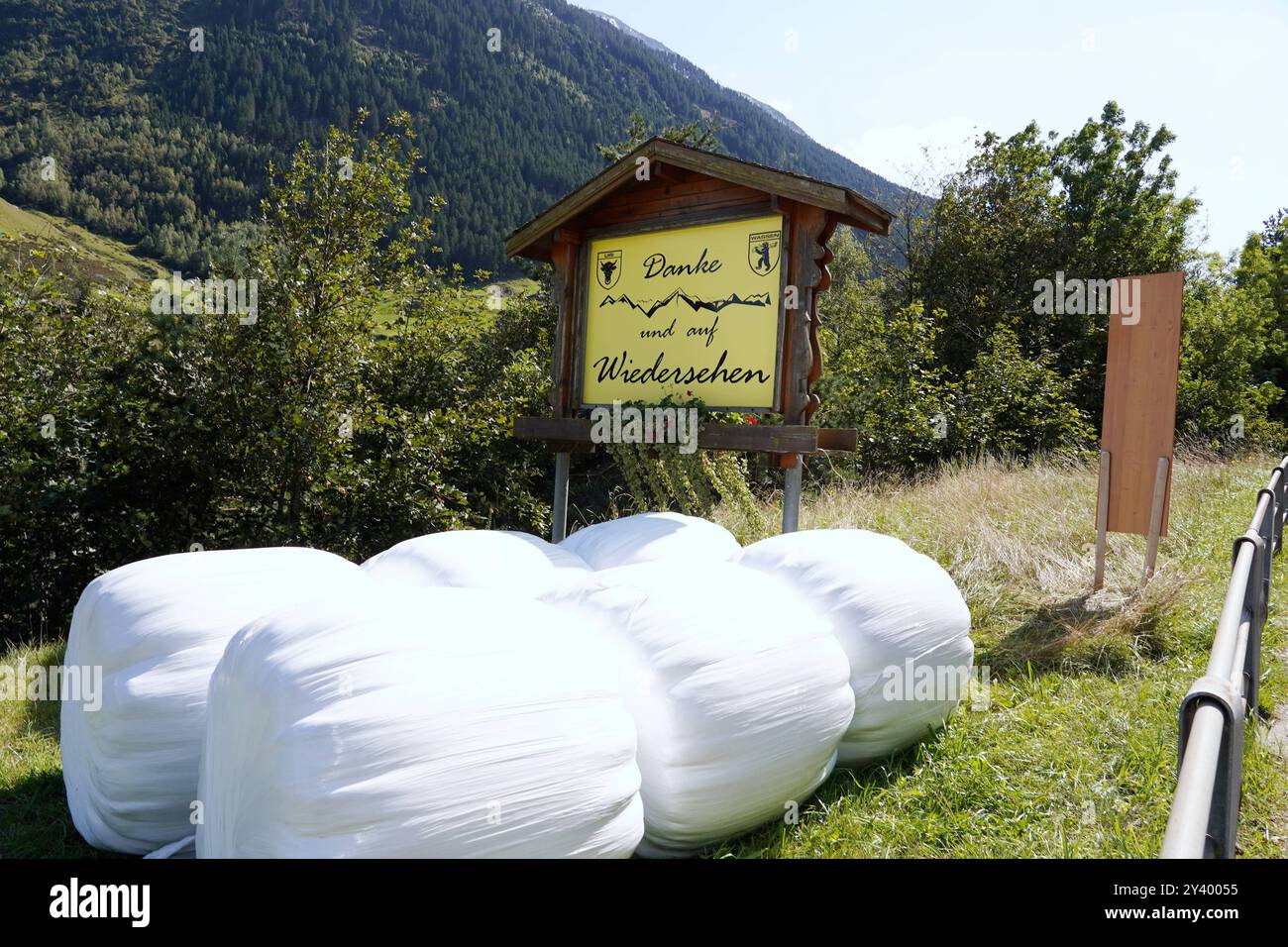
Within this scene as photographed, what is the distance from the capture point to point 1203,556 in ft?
20.9

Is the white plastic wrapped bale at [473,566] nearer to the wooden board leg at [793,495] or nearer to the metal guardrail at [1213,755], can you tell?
the wooden board leg at [793,495]

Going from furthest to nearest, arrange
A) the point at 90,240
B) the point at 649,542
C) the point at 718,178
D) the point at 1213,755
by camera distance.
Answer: the point at 90,240, the point at 718,178, the point at 649,542, the point at 1213,755

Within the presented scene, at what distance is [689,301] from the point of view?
618cm

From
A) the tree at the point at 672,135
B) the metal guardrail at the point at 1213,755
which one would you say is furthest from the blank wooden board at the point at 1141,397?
the tree at the point at 672,135

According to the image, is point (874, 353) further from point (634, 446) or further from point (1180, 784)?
point (1180, 784)

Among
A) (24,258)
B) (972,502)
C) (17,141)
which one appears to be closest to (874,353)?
(972,502)

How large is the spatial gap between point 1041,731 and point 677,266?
411cm

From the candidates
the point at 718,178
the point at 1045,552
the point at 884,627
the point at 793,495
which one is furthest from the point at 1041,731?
the point at 718,178

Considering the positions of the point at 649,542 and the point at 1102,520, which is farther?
the point at 1102,520

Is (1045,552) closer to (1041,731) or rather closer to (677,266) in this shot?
(1041,731)

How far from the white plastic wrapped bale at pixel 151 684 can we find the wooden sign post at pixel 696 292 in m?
3.53

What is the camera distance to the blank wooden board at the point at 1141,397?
5.52 metres
